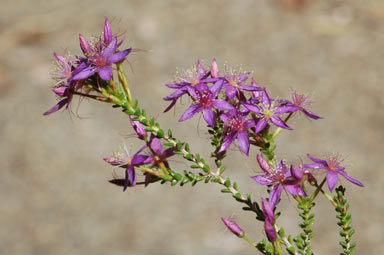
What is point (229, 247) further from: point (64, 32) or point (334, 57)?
point (64, 32)

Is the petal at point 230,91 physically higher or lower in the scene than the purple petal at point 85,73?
higher

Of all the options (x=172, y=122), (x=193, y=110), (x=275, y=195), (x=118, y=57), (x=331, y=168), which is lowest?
(x=275, y=195)

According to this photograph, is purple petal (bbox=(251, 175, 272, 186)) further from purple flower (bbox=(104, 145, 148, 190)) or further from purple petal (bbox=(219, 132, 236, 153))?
purple flower (bbox=(104, 145, 148, 190))

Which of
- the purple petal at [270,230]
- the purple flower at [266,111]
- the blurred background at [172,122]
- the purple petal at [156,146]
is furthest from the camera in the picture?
the blurred background at [172,122]

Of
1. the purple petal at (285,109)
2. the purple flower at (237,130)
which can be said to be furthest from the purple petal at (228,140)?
the purple petal at (285,109)

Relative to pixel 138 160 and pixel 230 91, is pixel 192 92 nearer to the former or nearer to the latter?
pixel 230 91

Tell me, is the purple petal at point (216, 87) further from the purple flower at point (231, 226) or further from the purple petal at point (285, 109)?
the purple flower at point (231, 226)

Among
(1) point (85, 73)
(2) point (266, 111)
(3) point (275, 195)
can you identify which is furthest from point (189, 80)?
(3) point (275, 195)
